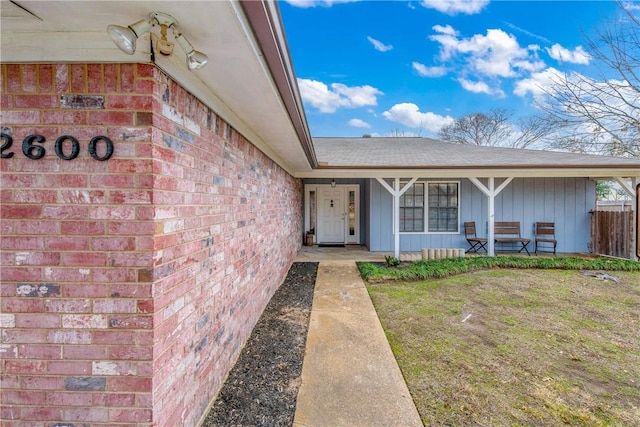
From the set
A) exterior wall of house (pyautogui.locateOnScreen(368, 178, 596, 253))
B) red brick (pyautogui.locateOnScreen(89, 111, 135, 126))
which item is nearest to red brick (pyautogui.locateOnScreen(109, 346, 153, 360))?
red brick (pyautogui.locateOnScreen(89, 111, 135, 126))

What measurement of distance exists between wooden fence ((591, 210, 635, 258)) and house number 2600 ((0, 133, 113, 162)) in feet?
34.4

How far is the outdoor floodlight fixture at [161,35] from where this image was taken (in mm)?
1195

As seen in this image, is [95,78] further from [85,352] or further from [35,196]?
[85,352]

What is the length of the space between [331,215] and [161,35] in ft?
29.6

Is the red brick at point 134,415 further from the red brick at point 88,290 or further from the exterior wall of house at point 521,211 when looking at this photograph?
the exterior wall of house at point 521,211

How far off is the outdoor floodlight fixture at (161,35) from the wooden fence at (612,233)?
1019 cm

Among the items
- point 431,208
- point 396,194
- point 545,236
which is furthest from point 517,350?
point 545,236

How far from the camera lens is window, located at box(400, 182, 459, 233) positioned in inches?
336

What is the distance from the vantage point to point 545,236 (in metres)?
8.37

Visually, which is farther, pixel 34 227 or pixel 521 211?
pixel 521 211

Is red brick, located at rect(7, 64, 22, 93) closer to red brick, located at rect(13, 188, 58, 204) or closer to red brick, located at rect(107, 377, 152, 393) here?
red brick, located at rect(13, 188, 58, 204)

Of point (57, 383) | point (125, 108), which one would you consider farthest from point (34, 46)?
point (57, 383)

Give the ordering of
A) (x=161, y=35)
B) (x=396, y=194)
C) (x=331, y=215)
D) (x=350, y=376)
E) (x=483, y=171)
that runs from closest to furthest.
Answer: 1. (x=161, y=35)
2. (x=350, y=376)
3. (x=483, y=171)
4. (x=396, y=194)
5. (x=331, y=215)

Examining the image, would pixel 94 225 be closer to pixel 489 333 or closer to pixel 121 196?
pixel 121 196
